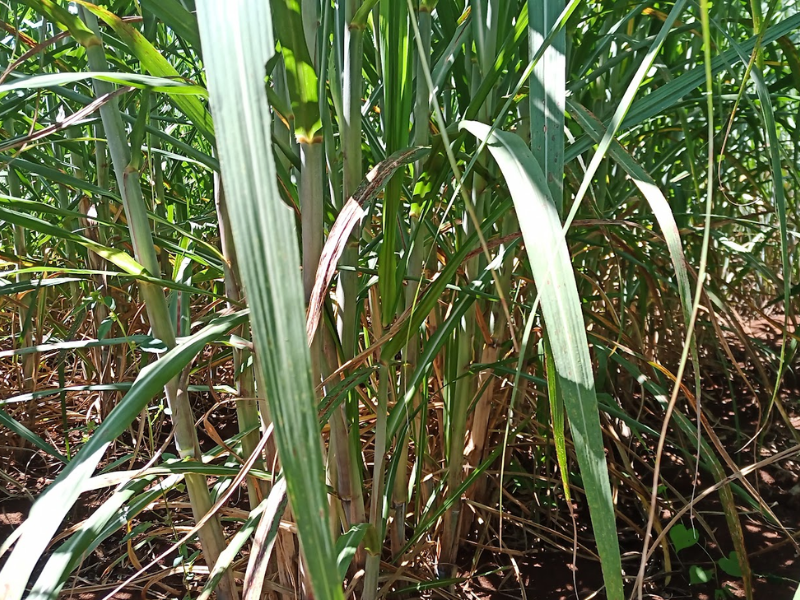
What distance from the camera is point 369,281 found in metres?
0.68

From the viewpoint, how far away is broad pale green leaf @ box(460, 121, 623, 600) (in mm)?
254

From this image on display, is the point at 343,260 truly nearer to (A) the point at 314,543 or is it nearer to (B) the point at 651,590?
(A) the point at 314,543

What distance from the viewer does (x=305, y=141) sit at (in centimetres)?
46

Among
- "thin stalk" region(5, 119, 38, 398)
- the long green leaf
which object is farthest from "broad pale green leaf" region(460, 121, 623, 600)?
"thin stalk" region(5, 119, 38, 398)

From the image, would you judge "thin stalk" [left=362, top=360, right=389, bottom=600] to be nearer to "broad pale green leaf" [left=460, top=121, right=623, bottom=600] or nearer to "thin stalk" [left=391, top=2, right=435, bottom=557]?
"thin stalk" [left=391, top=2, right=435, bottom=557]

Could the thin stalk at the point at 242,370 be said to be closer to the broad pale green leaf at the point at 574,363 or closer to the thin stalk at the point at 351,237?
the thin stalk at the point at 351,237

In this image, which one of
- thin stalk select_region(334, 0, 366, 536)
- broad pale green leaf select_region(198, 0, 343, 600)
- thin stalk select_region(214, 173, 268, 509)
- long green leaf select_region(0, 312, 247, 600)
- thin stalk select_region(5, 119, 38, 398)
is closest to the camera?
broad pale green leaf select_region(198, 0, 343, 600)

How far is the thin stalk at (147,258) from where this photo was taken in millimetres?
504

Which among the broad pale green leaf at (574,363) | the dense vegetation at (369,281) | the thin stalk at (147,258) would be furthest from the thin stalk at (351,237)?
the broad pale green leaf at (574,363)

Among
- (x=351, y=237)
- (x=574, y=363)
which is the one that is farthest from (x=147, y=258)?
(x=574, y=363)

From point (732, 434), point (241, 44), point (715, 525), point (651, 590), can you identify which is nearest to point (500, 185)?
point (241, 44)

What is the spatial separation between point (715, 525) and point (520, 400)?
1.30 ft

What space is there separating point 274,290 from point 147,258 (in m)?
0.41

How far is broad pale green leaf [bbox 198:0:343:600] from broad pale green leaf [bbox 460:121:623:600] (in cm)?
12
